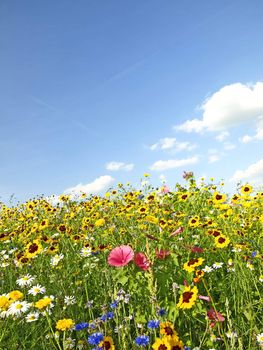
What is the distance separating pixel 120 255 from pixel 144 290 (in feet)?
1.31

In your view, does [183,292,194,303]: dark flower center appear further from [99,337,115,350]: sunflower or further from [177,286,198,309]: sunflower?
[99,337,115,350]: sunflower

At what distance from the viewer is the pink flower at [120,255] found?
269 centimetres

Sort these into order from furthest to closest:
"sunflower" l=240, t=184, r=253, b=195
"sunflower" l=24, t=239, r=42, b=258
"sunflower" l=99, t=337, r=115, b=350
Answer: "sunflower" l=240, t=184, r=253, b=195, "sunflower" l=24, t=239, r=42, b=258, "sunflower" l=99, t=337, r=115, b=350

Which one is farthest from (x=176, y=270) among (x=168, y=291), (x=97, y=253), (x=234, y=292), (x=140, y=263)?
(x=97, y=253)

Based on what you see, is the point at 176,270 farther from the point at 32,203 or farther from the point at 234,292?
the point at 32,203

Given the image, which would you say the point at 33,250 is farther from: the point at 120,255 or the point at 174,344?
the point at 174,344

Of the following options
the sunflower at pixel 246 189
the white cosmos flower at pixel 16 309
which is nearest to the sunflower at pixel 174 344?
the white cosmos flower at pixel 16 309

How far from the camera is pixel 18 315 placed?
2.54 meters

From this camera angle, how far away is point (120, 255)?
107 inches

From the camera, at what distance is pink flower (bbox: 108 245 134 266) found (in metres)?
2.69

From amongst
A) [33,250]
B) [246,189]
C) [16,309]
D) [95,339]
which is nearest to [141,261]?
[95,339]

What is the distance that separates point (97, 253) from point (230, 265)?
134cm

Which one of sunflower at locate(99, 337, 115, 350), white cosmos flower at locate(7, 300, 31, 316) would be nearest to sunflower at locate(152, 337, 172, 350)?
sunflower at locate(99, 337, 115, 350)

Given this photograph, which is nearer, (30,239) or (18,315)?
(18,315)
